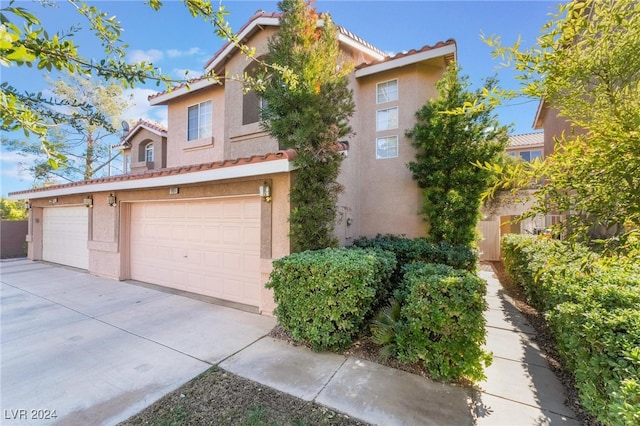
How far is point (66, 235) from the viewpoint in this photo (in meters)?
13.2

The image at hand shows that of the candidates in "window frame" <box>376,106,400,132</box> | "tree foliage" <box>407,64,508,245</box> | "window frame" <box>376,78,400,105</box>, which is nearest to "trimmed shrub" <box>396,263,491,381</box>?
"tree foliage" <box>407,64,508,245</box>

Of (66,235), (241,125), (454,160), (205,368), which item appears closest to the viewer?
(205,368)

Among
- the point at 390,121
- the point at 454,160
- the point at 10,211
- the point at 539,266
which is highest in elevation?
the point at 390,121

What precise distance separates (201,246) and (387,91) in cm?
871

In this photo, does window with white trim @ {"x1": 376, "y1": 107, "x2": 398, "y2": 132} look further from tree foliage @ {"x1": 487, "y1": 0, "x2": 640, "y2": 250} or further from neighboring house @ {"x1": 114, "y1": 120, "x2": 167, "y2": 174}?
neighboring house @ {"x1": 114, "y1": 120, "x2": 167, "y2": 174}

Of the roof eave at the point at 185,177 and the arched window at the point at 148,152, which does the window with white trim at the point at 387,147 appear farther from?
the arched window at the point at 148,152

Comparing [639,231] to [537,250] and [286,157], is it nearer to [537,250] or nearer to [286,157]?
[286,157]

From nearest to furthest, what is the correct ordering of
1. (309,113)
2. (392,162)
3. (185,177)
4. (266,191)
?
(309,113), (266,191), (185,177), (392,162)

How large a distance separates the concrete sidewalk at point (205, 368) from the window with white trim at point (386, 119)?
7.04 metres

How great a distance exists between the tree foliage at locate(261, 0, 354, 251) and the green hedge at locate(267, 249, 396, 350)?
1.09 meters

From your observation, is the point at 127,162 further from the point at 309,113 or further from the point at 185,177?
the point at 309,113

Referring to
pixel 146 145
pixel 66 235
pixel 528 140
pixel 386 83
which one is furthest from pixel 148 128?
pixel 528 140

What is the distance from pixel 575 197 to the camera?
2.62 metres

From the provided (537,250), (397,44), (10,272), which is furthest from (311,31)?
(10,272)
